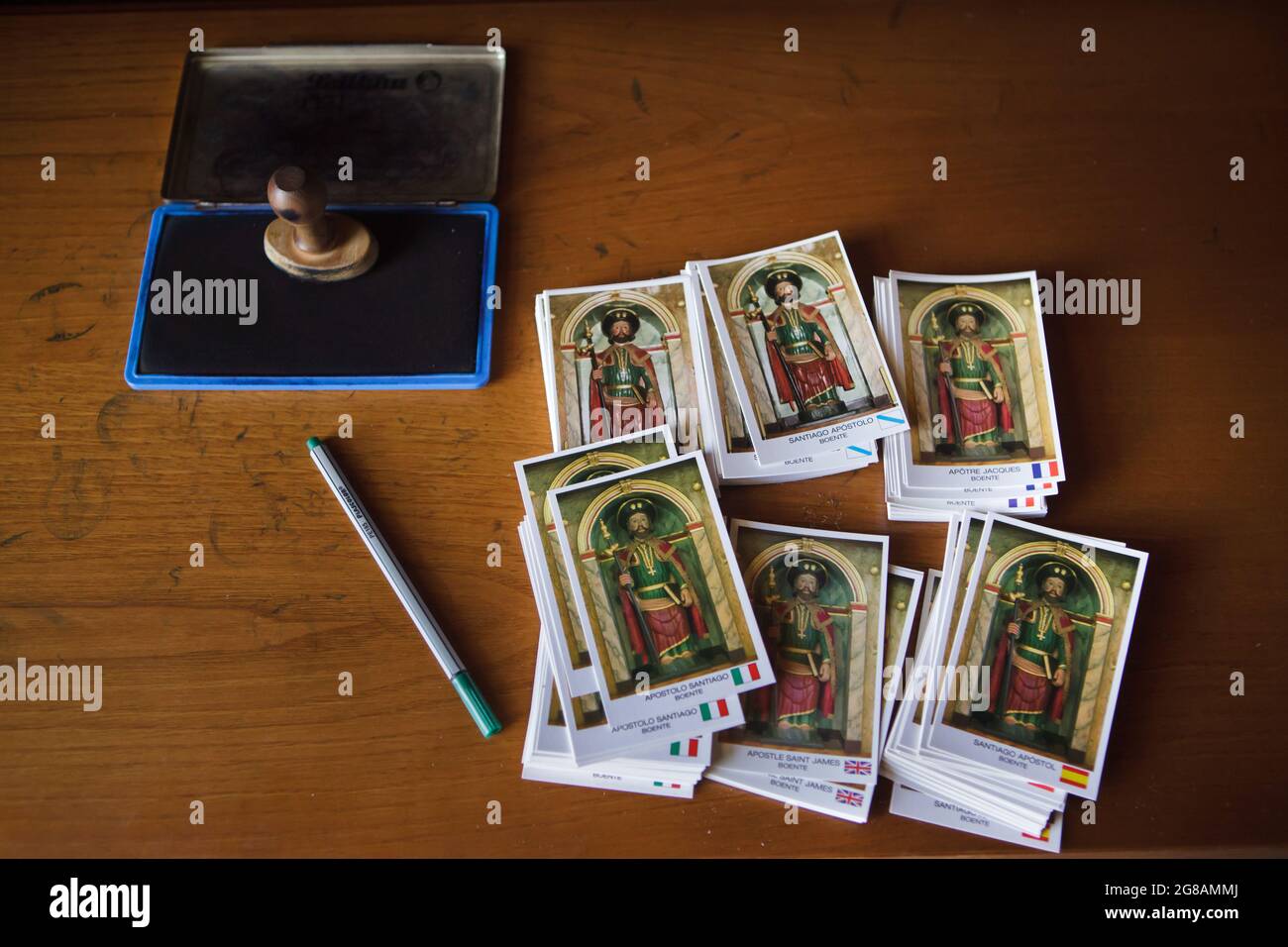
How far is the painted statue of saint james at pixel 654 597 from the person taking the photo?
0.77 meters

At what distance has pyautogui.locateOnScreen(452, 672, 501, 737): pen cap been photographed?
2.53 feet

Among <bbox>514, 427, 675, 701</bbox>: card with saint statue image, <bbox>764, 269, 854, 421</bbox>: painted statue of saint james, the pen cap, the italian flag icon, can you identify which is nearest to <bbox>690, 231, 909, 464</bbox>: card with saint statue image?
<bbox>764, 269, 854, 421</bbox>: painted statue of saint james

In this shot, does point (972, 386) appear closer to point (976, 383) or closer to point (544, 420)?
point (976, 383)

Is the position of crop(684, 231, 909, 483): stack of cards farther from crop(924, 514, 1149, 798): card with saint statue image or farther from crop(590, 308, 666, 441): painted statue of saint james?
crop(924, 514, 1149, 798): card with saint statue image

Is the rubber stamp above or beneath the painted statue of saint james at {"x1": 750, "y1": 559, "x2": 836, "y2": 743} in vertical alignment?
above

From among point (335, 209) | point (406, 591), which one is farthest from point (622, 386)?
point (335, 209)

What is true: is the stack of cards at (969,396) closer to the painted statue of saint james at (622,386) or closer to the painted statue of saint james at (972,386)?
the painted statue of saint james at (972,386)

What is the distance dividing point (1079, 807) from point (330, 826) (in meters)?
0.62

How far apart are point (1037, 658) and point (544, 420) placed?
0.50 m

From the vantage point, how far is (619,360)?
2.94ft

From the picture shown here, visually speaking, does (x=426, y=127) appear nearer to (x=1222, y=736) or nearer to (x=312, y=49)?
(x=312, y=49)

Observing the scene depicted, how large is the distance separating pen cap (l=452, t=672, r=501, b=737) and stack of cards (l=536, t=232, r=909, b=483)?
0.24 m

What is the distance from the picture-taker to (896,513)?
2.79 ft
